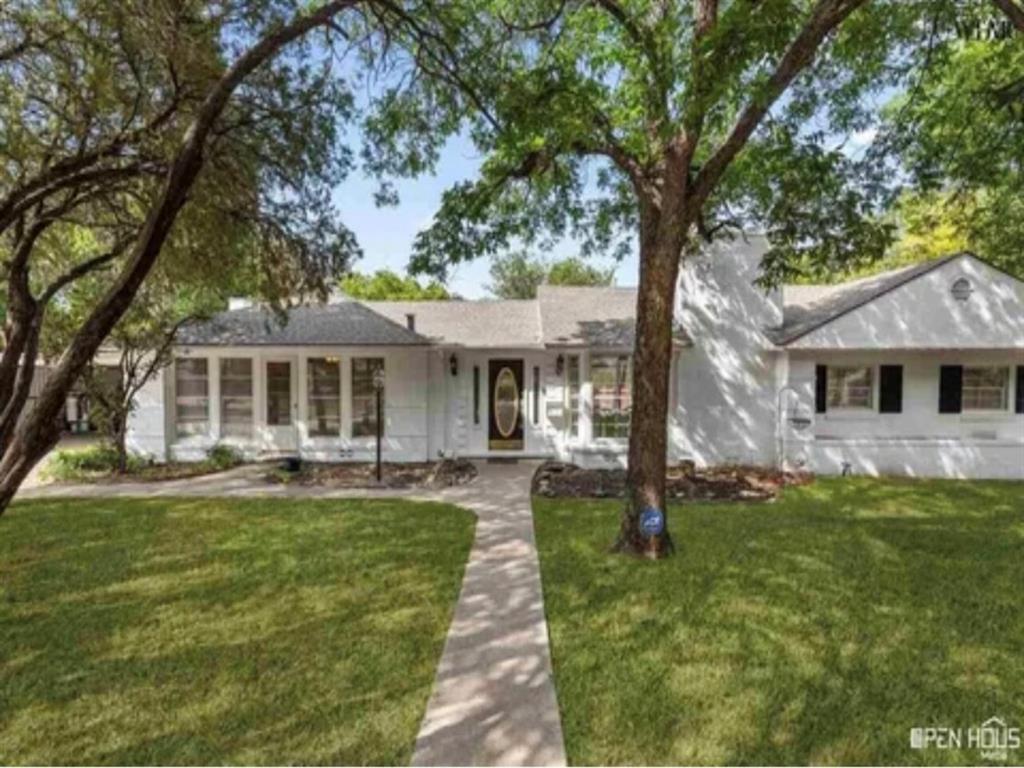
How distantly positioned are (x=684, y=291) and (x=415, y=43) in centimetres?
885

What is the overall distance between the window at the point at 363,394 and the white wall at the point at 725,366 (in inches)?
274

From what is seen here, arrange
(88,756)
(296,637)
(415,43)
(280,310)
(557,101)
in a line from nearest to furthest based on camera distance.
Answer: (88,756) < (296,637) < (557,101) < (415,43) < (280,310)

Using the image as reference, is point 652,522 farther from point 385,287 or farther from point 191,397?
point 385,287

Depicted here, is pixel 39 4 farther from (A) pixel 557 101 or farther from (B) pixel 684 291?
(B) pixel 684 291

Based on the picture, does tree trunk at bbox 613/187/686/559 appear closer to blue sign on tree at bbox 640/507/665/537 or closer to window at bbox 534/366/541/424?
blue sign on tree at bbox 640/507/665/537

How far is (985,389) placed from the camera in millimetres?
13656

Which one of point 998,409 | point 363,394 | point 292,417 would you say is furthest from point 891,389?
Answer: point 292,417

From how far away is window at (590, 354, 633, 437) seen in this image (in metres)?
13.3

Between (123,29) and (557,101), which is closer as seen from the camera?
(123,29)

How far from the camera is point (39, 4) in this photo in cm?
550

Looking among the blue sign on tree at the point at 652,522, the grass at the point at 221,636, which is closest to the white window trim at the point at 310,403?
the grass at the point at 221,636

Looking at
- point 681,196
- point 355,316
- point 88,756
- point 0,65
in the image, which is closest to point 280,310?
point 0,65

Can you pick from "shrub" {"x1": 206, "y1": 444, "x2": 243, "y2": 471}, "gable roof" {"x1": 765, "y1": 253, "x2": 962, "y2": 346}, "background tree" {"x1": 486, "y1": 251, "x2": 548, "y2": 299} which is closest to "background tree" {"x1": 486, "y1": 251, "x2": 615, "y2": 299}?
"background tree" {"x1": 486, "y1": 251, "x2": 548, "y2": 299}

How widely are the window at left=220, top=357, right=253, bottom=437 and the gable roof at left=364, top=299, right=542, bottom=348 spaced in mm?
4004
